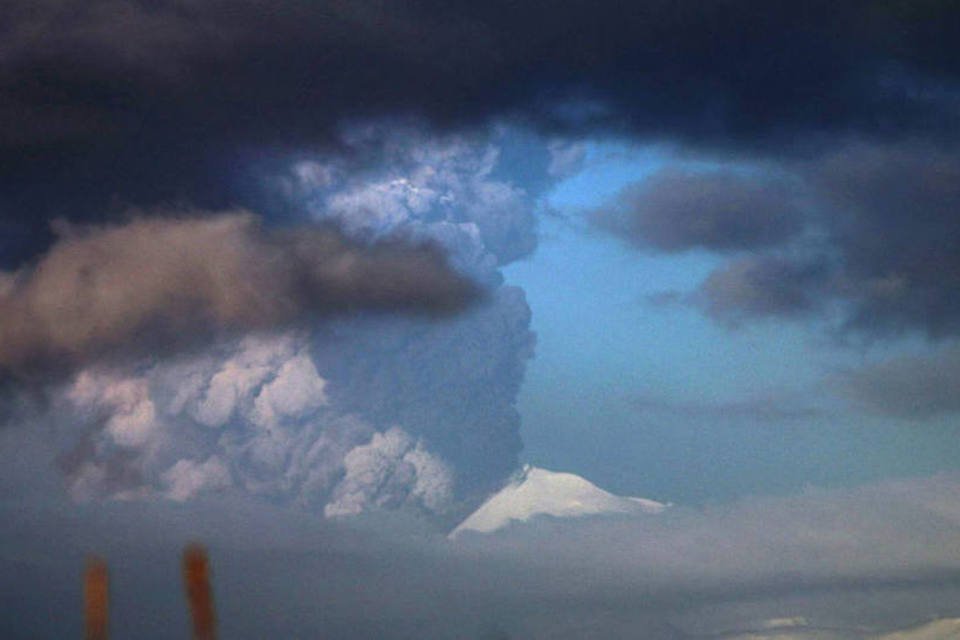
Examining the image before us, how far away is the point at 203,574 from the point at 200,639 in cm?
188

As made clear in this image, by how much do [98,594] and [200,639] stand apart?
3.48 metres

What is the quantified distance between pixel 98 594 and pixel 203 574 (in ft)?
8.62

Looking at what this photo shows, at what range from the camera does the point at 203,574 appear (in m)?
75.7

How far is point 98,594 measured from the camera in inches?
3019

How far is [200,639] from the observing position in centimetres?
7431
